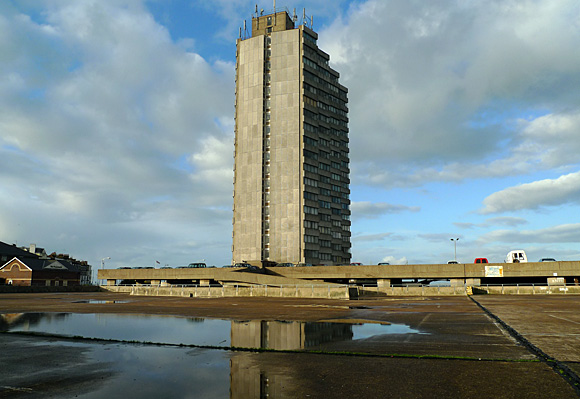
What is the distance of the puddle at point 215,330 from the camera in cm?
1446

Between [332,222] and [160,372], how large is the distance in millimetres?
122407

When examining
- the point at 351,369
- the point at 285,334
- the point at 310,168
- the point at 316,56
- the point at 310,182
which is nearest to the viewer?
the point at 351,369

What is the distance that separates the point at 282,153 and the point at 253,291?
73971mm

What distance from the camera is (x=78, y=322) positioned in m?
21.1

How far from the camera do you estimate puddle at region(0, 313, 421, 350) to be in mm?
14461

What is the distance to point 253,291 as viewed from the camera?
4988 cm

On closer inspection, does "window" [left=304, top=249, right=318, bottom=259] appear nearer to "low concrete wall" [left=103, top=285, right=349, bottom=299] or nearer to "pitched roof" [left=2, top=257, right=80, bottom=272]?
"low concrete wall" [left=103, top=285, right=349, bottom=299]

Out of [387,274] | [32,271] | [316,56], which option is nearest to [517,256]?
[387,274]

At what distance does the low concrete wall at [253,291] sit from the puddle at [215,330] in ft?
78.0

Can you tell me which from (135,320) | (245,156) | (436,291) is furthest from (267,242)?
(135,320)

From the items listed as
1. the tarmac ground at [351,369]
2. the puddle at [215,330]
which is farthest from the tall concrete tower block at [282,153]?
the tarmac ground at [351,369]

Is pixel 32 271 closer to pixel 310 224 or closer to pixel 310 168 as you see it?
pixel 310 224

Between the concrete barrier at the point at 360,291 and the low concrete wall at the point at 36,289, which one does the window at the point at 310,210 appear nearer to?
the low concrete wall at the point at 36,289

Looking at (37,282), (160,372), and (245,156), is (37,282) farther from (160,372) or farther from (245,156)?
(160,372)
